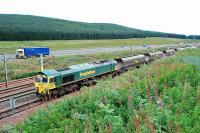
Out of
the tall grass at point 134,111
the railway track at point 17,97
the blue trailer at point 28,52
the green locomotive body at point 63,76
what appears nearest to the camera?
the tall grass at point 134,111

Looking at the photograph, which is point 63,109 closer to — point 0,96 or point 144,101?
point 144,101

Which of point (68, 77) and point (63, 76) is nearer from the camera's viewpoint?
point (63, 76)

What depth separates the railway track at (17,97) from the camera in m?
23.0

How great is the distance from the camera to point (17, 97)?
2555 centimetres

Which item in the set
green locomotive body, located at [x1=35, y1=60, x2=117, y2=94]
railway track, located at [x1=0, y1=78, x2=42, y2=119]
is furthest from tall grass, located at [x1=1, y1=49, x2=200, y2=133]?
green locomotive body, located at [x1=35, y1=60, x2=117, y2=94]

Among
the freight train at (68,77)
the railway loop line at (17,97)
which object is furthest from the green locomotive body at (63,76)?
the railway loop line at (17,97)

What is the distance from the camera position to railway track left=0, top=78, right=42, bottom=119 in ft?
75.5

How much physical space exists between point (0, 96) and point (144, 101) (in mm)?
21702

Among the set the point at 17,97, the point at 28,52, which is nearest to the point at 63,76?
the point at 17,97

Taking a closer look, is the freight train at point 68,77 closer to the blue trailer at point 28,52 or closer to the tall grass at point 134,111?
the tall grass at point 134,111

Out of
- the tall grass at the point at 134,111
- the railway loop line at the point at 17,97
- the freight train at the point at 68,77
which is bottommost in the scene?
the railway loop line at the point at 17,97

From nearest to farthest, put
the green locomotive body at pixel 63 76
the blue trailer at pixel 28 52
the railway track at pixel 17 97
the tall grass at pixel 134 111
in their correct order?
the tall grass at pixel 134 111 → the railway track at pixel 17 97 → the green locomotive body at pixel 63 76 → the blue trailer at pixel 28 52

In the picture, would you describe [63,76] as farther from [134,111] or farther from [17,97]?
[134,111]

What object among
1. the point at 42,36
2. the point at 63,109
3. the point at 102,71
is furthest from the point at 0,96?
the point at 42,36
